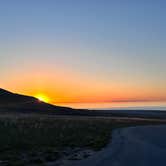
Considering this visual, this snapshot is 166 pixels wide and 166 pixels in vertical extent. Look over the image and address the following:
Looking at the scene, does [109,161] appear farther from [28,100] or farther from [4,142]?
[28,100]

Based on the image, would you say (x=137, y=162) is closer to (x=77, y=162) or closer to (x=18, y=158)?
(x=77, y=162)

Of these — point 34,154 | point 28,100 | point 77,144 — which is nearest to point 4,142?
point 77,144

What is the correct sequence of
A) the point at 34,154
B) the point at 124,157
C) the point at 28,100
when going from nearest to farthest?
the point at 124,157, the point at 34,154, the point at 28,100

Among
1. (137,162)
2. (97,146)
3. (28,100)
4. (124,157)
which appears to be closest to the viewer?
(137,162)

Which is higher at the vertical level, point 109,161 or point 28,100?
point 28,100

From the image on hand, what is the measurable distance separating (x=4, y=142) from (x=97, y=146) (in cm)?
691

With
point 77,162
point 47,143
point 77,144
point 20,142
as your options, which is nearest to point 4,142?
point 20,142

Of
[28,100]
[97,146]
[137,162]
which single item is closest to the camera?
[137,162]

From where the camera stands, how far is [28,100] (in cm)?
17875

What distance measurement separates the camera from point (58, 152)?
2706 centimetres

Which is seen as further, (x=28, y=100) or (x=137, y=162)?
(x=28, y=100)

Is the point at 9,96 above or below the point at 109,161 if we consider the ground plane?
above

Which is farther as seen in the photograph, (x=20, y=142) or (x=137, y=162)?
(x=20, y=142)

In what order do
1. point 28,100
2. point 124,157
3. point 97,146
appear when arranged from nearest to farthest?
point 124,157
point 97,146
point 28,100
